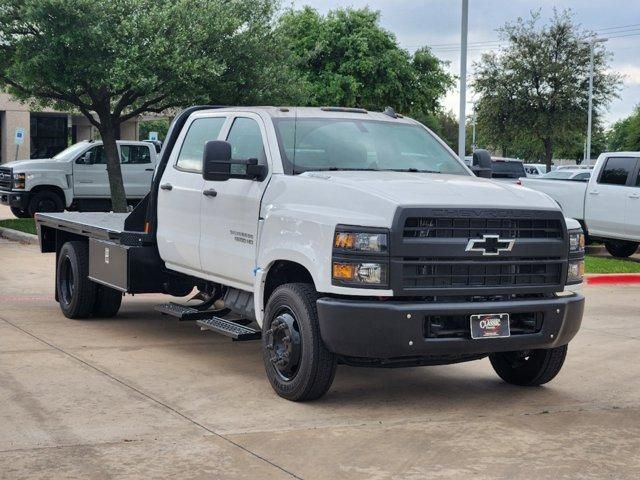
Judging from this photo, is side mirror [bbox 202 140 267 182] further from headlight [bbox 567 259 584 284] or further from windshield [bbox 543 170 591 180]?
windshield [bbox 543 170 591 180]

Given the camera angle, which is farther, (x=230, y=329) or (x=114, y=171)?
(x=114, y=171)

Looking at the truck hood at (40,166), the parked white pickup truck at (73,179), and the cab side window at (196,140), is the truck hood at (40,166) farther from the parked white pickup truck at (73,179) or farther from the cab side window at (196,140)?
the cab side window at (196,140)

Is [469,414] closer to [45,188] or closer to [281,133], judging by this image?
[281,133]

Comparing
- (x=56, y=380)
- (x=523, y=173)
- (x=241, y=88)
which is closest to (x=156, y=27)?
(x=241, y=88)

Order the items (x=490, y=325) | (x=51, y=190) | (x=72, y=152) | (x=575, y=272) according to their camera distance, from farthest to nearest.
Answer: (x=72, y=152) → (x=51, y=190) → (x=575, y=272) → (x=490, y=325)

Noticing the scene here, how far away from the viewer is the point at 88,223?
10.8 meters

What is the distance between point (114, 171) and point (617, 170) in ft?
37.3

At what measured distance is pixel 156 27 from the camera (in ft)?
79.2

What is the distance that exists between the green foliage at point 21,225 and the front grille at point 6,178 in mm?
847

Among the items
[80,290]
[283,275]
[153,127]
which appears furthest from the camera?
[153,127]

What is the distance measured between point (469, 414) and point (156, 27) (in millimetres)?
18469

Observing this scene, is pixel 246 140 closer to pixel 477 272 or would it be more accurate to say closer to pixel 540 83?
pixel 477 272

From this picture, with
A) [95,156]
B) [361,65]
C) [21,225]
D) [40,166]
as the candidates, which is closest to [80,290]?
[21,225]

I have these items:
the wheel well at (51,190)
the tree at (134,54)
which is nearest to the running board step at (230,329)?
the tree at (134,54)
